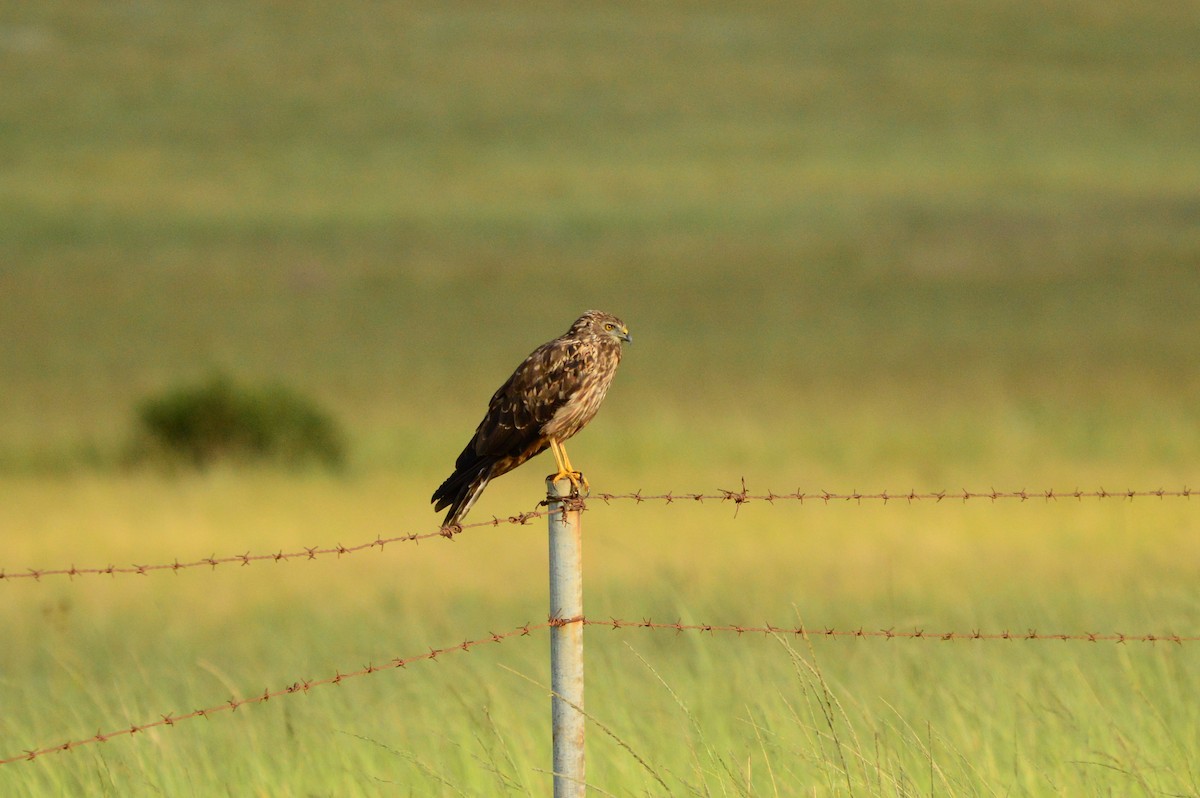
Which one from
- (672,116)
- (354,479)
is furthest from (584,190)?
(354,479)

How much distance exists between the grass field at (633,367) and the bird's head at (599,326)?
1.35 m

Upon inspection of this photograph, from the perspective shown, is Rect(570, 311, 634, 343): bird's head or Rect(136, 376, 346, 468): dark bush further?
Rect(136, 376, 346, 468): dark bush

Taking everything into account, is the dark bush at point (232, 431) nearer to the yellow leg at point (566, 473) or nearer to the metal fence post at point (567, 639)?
the yellow leg at point (566, 473)

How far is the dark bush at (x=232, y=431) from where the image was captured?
19.9 metres

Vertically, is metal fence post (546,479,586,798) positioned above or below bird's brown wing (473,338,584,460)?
below

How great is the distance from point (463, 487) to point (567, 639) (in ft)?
6.30

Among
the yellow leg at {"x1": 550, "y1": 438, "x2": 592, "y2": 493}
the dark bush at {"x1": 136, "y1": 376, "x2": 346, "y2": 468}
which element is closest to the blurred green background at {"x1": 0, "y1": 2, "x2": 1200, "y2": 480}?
the dark bush at {"x1": 136, "y1": 376, "x2": 346, "y2": 468}

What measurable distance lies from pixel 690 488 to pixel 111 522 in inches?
214

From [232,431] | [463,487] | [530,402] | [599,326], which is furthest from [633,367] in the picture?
[463,487]

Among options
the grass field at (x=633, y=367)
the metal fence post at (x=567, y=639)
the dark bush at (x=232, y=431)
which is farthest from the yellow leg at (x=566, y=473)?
the dark bush at (x=232, y=431)

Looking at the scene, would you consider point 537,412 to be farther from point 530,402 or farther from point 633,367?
point 633,367

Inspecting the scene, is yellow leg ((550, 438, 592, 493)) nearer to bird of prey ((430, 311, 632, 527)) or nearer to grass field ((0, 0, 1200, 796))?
bird of prey ((430, 311, 632, 527))

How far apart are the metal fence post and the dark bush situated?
14955mm

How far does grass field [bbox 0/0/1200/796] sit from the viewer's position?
7031 mm
